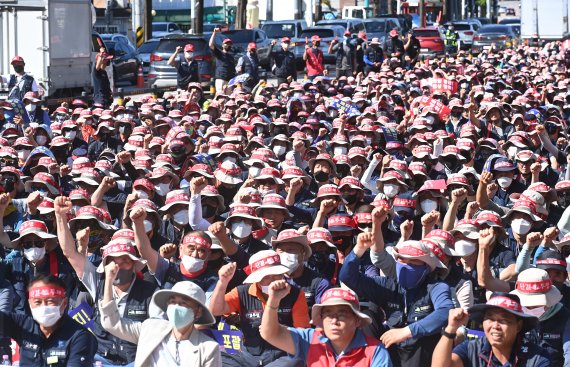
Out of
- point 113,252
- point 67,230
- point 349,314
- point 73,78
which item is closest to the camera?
point 349,314

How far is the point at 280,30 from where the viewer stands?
1848 inches

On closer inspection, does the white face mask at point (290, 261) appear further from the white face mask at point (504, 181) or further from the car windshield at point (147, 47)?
the car windshield at point (147, 47)

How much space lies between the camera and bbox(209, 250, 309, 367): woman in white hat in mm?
8914

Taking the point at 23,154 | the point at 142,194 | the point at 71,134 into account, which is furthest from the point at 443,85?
the point at 142,194

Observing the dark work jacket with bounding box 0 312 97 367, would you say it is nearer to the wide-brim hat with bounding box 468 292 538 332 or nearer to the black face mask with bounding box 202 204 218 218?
the wide-brim hat with bounding box 468 292 538 332

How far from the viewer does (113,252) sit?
9625 millimetres

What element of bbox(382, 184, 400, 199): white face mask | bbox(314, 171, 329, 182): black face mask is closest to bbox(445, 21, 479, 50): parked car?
bbox(314, 171, 329, 182): black face mask

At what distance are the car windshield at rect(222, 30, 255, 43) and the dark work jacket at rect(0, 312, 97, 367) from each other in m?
33.4

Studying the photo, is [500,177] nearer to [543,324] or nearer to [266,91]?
[543,324]

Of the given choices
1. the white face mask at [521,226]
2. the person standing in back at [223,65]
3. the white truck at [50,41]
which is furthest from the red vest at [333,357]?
the person standing in back at [223,65]

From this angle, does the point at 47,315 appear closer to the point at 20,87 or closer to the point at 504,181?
the point at 504,181

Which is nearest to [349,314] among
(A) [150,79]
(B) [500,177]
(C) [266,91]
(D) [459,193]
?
(D) [459,193]

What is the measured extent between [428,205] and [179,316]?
5.70 metres

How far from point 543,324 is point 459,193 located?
3567 mm
